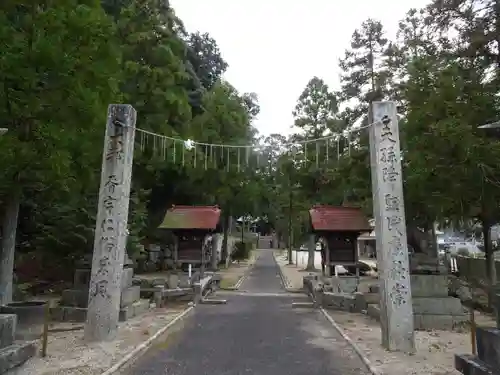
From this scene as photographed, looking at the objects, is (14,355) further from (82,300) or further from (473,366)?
(82,300)

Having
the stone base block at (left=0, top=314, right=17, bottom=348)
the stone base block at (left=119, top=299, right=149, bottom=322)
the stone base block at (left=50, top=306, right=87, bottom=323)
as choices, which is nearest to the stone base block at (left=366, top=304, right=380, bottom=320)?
the stone base block at (left=119, top=299, right=149, bottom=322)

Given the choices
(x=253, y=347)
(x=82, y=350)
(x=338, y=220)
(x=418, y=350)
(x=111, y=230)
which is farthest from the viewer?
(x=338, y=220)

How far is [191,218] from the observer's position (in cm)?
2120

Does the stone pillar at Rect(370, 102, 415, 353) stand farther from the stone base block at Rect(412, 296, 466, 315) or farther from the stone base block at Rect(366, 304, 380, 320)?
the stone base block at Rect(366, 304, 380, 320)

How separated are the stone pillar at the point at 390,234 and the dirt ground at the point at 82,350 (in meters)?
5.51

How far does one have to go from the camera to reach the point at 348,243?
65.4 ft

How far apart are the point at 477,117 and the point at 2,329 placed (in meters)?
12.7

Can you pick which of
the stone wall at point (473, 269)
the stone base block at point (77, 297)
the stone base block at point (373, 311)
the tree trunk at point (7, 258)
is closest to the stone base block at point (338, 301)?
the stone base block at point (373, 311)

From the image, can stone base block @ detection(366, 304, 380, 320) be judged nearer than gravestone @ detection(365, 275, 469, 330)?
No

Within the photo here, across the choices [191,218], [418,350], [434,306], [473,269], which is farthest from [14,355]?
[473,269]

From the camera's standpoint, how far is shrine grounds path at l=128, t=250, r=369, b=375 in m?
7.82

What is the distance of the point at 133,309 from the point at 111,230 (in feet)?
13.6

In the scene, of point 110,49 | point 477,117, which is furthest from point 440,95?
point 110,49

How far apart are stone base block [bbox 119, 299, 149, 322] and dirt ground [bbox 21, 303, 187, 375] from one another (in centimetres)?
23
